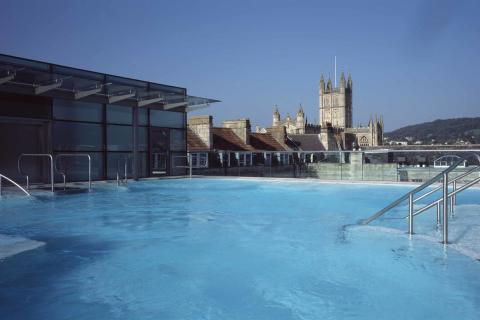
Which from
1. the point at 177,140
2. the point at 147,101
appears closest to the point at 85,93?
the point at 147,101

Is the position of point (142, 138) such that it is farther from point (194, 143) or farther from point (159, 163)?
point (194, 143)

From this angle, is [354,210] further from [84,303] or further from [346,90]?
[346,90]

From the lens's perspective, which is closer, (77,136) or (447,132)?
(77,136)

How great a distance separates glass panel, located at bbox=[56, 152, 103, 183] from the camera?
14.6 meters

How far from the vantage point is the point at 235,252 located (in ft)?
18.6

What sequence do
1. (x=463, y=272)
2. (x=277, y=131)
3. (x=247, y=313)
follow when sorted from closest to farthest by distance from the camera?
(x=247, y=313), (x=463, y=272), (x=277, y=131)

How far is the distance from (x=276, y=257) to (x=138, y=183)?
10.9m

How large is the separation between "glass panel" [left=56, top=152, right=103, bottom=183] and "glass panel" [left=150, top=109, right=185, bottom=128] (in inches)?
117

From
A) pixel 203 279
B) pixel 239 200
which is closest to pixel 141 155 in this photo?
pixel 239 200

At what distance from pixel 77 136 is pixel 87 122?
650 mm

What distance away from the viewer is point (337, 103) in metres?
126

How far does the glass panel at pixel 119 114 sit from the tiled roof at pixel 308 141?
3481 centimetres

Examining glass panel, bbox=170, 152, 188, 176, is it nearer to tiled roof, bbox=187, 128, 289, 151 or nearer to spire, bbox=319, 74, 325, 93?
tiled roof, bbox=187, 128, 289, 151

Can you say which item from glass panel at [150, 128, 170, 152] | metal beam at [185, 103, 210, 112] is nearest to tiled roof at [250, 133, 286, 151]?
metal beam at [185, 103, 210, 112]
